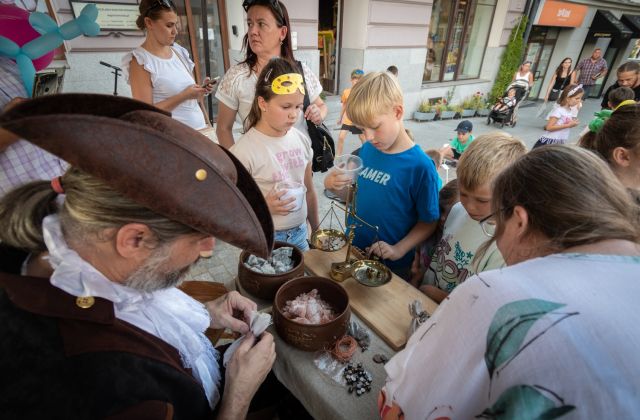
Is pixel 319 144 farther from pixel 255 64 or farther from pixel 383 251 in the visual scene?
pixel 383 251

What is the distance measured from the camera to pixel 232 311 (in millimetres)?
1470

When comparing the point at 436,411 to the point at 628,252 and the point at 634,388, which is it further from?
the point at 628,252

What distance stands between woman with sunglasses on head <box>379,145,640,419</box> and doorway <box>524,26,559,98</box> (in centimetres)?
1436

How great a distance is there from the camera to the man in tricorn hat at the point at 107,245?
69cm

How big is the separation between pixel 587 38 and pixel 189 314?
708 inches

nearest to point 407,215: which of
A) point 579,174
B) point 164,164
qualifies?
point 579,174

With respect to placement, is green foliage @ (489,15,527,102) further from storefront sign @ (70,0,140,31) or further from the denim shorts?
the denim shorts

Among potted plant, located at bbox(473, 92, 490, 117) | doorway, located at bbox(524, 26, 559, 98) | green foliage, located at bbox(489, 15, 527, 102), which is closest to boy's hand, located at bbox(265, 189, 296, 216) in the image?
potted plant, located at bbox(473, 92, 490, 117)

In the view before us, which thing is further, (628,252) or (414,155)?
(414,155)

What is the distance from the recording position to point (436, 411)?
812mm

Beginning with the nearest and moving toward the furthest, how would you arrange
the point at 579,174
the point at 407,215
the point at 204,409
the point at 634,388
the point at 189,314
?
the point at 634,388, the point at 579,174, the point at 204,409, the point at 189,314, the point at 407,215

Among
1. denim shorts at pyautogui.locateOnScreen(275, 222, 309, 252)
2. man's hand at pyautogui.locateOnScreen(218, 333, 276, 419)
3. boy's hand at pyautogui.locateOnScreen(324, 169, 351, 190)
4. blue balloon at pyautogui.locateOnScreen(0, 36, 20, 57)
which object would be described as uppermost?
blue balloon at pyautogui.locateOnScreen(0, 36, 20, 57)

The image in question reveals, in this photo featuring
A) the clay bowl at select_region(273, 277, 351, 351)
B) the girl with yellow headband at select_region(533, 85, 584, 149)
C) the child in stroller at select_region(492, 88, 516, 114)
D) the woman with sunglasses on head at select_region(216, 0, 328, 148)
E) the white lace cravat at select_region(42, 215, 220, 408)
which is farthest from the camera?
the child in stroller at select_region(492, 88, 516, 114)

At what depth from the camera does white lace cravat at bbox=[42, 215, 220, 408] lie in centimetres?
85
